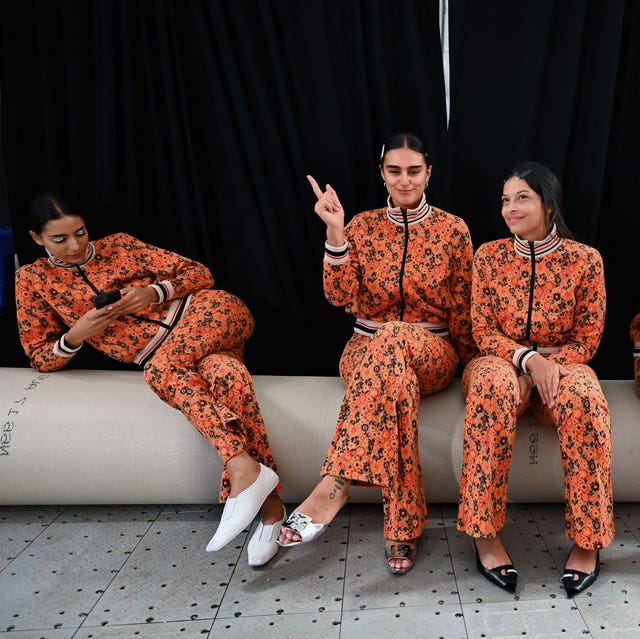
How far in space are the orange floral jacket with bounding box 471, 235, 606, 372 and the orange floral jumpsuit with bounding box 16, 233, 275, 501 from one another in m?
0.73

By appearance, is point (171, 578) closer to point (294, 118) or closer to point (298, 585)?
point (298, 585)

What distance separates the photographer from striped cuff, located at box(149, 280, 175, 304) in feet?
7.11

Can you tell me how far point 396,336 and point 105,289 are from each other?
40.5 inches

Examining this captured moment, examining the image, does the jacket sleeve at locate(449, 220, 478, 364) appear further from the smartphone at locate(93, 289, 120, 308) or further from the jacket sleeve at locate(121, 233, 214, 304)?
the smartphone at locate(93, 289, 120, 308)

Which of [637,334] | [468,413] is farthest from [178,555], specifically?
[637,334]

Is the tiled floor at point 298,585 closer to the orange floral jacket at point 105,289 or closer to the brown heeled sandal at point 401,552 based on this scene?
the brown heeled sandal at point 401,552

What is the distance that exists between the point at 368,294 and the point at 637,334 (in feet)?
2.68

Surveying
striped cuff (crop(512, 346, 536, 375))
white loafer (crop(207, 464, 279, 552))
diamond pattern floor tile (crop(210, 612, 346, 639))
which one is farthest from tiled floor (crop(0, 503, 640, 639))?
striped cuff (crop(512, 346, 536, 375))

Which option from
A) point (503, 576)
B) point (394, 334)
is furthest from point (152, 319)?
point (503, 576)

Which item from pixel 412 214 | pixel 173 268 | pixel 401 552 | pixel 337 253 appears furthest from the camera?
pixel 173 268

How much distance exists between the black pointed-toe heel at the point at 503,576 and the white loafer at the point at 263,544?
1.80ft

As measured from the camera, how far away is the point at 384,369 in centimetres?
167

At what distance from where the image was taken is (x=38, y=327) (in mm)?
2170

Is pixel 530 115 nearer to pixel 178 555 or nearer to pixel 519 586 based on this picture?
pixel 519 586
